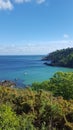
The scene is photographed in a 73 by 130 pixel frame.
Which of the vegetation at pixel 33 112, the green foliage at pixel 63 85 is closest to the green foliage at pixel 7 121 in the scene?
the vegetation at pixel 33 112

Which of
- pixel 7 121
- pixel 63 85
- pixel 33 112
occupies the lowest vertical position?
pixel 33 112

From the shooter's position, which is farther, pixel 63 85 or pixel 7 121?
pixel 63 85

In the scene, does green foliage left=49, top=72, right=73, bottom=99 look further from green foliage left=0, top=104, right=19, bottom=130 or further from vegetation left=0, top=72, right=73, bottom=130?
green foliage left=0, top=104, right=19, bottom=130

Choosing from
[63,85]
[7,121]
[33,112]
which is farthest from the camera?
[63,85]

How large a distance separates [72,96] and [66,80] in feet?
9.65

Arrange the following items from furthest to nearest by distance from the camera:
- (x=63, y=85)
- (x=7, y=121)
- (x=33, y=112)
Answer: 1. (x=63, y=85)
2. (x=33, y=112)
3. (x=7, y=121)

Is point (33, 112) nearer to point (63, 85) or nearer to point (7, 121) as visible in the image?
point (7, 121)

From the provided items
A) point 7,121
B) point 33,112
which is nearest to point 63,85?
point 33,112

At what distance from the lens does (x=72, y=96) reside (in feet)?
123

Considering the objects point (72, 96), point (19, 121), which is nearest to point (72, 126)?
point (19, 121)

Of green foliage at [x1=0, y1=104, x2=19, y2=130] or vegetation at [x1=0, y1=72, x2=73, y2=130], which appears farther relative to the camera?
vegetation at [x1=0, y1=72, x2=73, y2=130]

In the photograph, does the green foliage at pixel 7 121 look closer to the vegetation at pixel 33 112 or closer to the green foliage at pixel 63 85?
the vegetation at pixel 33 112

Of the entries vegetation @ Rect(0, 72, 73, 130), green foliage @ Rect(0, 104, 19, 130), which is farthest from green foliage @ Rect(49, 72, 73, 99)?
green foliage @ Rect(0, 104, 19, 130)

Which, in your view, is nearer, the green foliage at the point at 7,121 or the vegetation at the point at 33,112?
the green foliage at the point at 7,121
